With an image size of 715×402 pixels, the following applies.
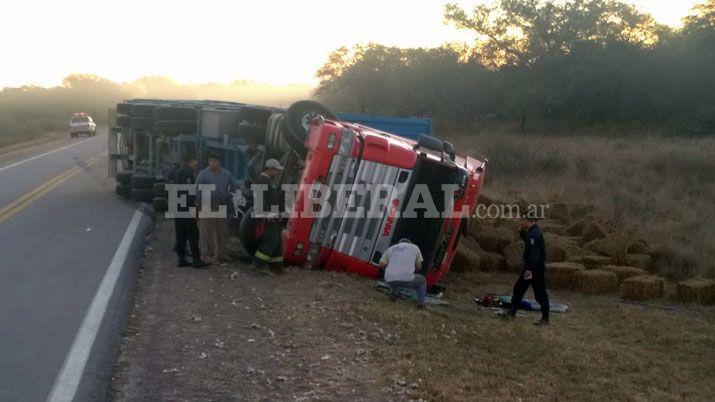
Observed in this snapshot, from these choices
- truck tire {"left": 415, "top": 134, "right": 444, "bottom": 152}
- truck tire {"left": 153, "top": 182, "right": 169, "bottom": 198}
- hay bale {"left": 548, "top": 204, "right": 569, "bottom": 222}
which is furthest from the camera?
hay bale {"left": 548, "top": 204, "right": 569, "bottom": 222}

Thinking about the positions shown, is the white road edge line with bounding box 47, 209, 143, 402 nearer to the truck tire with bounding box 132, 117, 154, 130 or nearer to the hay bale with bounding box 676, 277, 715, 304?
the truck tire with bounding box 132, 117, 154, 130

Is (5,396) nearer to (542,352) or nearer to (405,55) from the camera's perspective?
(542,352)

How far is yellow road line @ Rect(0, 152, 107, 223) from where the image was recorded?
639 inches

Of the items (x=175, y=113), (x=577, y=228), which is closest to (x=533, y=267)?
(x=577, y=228)

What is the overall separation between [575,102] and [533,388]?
132 ft

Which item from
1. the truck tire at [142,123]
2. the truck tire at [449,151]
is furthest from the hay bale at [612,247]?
the truck tire at [142,123]

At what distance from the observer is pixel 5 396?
6160 millimetres

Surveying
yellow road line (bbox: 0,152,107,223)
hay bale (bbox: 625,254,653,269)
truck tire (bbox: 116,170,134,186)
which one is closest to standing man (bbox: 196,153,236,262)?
yellow road line (bbox: 0,152,107,223)

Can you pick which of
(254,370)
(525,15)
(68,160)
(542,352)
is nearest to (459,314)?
(542,352)

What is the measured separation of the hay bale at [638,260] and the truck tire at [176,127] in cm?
862

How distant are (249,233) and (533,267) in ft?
12.6

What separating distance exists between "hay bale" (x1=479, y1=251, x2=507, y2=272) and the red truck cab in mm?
3171

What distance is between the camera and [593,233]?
16.4 metres

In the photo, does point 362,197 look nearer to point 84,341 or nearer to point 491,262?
point 84,341
